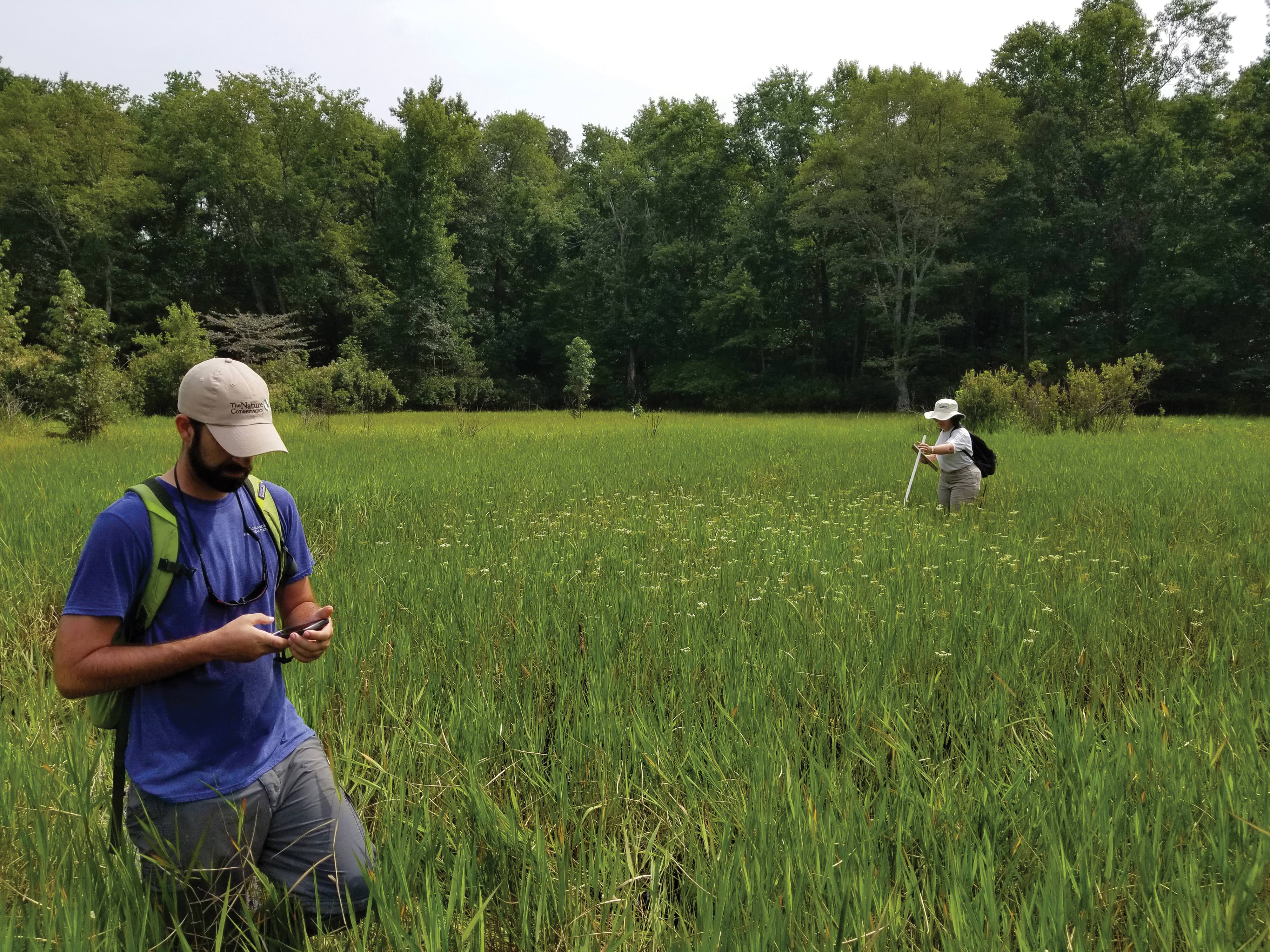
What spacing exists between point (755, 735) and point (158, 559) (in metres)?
2.01

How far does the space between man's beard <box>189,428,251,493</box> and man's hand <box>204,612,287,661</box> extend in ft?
1.25

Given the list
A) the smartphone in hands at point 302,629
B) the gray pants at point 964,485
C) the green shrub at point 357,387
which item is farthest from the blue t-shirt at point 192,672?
the green shrub at point 357,387

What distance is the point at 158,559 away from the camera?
1.75 metres

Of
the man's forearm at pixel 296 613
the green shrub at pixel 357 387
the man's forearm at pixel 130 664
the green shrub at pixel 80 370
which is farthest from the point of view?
the green shrub at pixel 357 387

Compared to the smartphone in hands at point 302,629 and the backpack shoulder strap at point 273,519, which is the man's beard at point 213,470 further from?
the smartphone in hands at point 302,629

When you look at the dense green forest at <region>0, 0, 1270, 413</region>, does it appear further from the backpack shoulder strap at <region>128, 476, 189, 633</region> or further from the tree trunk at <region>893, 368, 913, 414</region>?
the backpack shoulder strap at <region>128, 476, 189, 633</region>

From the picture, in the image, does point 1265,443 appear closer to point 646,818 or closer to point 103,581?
point 646,818

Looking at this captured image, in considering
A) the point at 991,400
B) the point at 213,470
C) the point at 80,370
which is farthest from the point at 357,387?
the point at 213,470

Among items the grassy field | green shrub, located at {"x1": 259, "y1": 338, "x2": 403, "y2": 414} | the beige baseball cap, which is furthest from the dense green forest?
the beige baseball cap

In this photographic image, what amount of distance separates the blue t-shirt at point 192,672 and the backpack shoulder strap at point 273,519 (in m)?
0.07

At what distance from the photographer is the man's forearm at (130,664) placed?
166cm

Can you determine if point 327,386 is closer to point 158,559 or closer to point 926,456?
point 926,456

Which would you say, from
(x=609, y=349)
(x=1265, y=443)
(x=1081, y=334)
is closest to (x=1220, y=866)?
(x=1265, y=443)

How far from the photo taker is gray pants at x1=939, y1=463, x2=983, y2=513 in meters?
7.12
